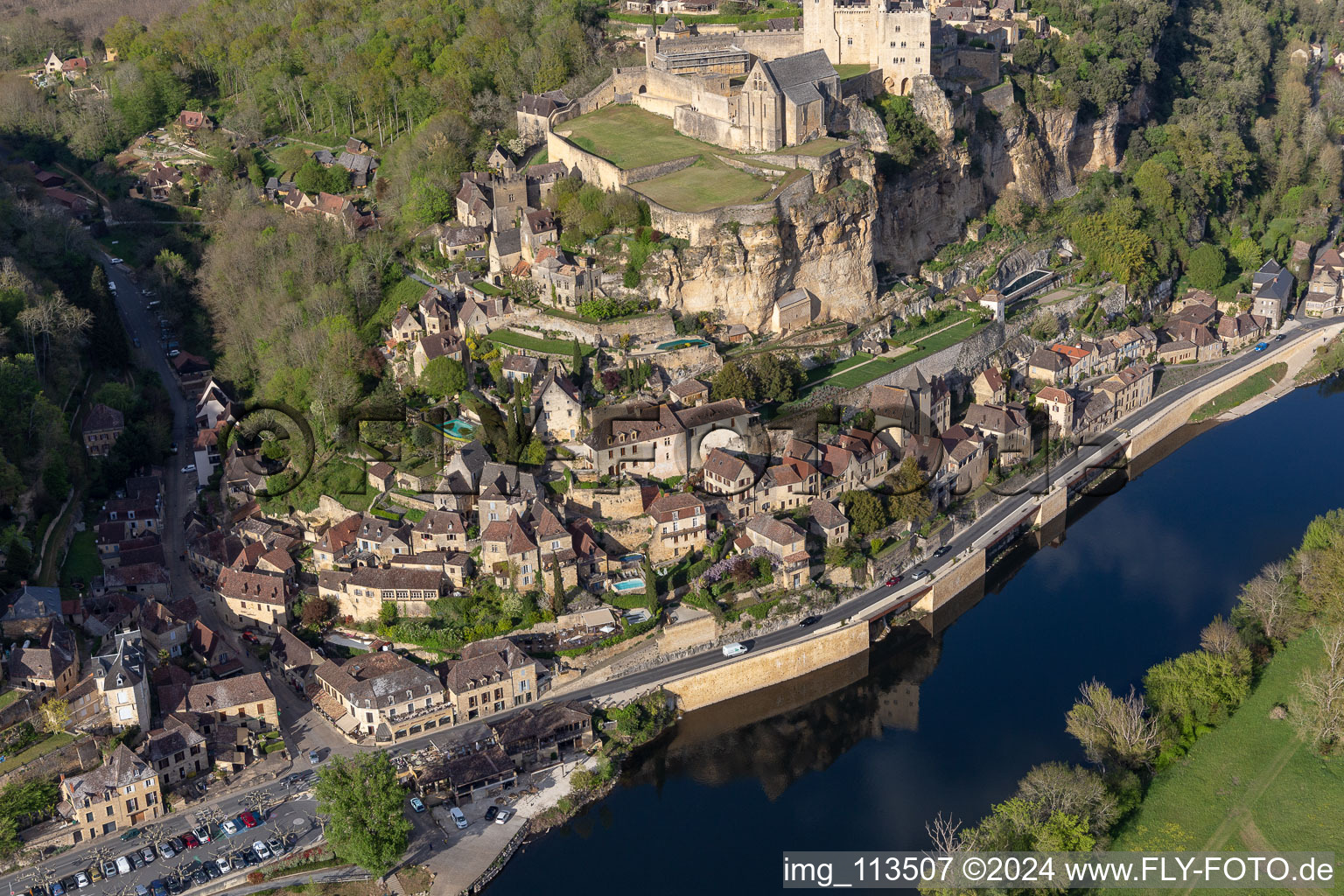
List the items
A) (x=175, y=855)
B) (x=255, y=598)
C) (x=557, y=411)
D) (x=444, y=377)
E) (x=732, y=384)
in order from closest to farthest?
(x=175, y=855), (x=255, y=598), (x=557, y=411), (x=732, y=384), (x=444, y=377)

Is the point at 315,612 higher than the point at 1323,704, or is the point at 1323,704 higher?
the point at 315,612

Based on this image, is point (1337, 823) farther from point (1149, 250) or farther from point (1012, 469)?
point (1149, 250)

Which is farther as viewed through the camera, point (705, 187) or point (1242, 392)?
point (1242, 392)

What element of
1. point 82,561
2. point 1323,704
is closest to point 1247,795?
point 1323,704

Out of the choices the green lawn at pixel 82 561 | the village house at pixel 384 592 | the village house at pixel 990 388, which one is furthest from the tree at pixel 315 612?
the village house at pixel 990 388

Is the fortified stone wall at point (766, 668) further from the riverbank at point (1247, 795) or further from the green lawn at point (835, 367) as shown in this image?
the green lawn at point (835, 367)

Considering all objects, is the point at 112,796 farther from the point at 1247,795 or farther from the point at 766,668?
the point at 1247,795

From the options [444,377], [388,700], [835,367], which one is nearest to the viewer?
[388,700]

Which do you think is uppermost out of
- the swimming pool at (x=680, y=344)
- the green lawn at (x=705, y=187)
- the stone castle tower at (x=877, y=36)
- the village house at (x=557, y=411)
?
the stone castle tower at (x=877, y=36)
